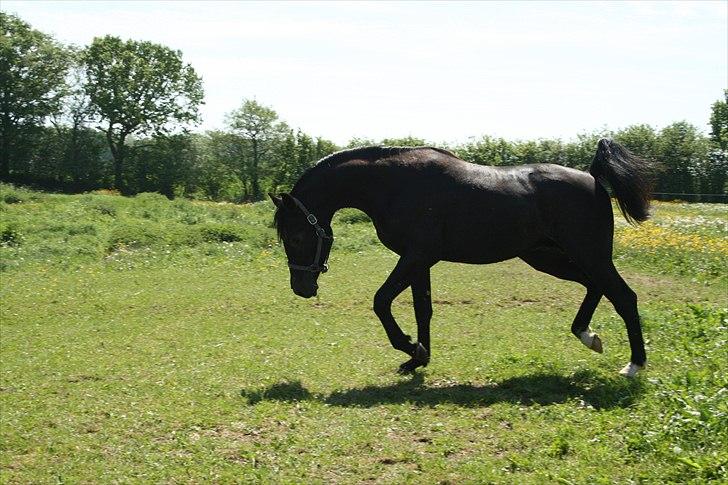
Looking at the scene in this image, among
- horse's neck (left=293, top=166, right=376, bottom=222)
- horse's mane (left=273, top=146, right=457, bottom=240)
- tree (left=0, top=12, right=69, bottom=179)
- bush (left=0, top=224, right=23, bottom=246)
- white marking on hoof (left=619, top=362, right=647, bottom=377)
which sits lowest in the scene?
white marking on hoof (left=619, top=362, right=647, bottom=377)

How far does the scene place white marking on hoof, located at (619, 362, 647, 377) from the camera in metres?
8.24

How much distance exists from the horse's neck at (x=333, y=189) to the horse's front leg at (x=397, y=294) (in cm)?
83

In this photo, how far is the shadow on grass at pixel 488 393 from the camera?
24.9 feet

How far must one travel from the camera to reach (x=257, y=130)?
244ft

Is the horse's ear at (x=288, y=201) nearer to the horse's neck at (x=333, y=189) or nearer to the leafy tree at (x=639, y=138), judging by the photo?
the horse's neck at (x=333, y=189)

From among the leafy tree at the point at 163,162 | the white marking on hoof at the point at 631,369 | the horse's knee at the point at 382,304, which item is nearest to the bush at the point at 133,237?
the horse's knee at the point at 382,304

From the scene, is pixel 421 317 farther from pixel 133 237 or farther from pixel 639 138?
pixel 639 138

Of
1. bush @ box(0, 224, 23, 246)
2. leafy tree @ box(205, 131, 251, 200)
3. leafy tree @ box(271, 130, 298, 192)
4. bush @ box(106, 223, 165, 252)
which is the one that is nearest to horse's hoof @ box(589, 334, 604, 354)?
bush @ box(106, 223, 165, 252)

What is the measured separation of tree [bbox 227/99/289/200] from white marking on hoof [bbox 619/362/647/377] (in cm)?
6581

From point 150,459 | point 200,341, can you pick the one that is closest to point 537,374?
point 150,459

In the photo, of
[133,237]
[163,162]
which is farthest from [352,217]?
[163,162]

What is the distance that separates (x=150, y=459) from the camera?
623cm

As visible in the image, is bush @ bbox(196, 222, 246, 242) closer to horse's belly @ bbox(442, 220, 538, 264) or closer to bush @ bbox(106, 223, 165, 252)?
bush @ bbox(106, 223, 165, 252)

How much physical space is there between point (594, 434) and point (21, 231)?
71.1ft
